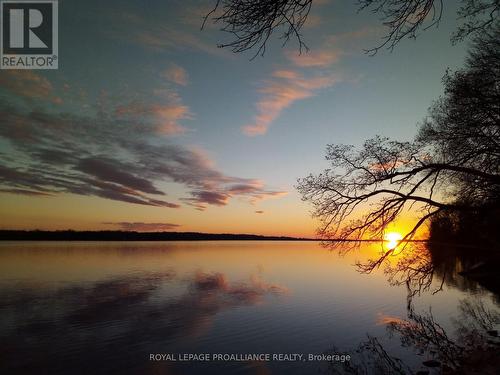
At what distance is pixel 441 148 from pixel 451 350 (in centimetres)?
976

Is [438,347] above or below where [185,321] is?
below

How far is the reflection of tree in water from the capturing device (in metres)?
12.5

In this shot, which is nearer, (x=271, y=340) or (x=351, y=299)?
(x=271, y=340)

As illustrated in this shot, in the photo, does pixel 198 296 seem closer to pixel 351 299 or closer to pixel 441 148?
pixel 351 299

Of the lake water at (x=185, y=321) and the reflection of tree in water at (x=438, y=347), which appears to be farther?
the lake water at (x=185, y=321)

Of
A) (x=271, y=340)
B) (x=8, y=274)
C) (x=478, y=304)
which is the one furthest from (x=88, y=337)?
(x=8, y=274)

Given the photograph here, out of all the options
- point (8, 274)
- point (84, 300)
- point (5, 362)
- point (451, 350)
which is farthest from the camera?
point (8, 274)

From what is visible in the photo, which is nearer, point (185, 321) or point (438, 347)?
point (438, 347)

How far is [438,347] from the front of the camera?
15656 mm

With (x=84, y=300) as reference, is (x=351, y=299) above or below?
below

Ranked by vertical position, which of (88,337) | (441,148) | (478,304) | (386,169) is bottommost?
(478,304)

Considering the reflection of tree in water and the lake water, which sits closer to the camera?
the reflection of tree in water

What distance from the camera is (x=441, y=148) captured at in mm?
11680

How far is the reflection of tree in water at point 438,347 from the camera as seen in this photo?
41.0ft
